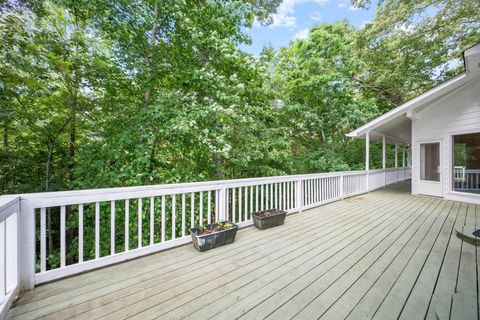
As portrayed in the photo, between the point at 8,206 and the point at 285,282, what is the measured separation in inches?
95.0

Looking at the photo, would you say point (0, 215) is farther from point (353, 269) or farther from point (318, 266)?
point (353, 269)

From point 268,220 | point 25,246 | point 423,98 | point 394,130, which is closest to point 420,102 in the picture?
point 423,98

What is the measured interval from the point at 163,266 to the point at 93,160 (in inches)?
105

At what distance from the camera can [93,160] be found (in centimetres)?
382

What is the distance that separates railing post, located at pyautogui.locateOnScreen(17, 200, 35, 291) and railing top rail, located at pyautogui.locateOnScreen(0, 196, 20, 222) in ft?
0.28

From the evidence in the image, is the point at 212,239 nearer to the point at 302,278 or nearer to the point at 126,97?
the point at 302,278

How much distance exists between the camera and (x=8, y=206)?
60.1 inches

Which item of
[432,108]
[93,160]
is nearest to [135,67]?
[93,160]

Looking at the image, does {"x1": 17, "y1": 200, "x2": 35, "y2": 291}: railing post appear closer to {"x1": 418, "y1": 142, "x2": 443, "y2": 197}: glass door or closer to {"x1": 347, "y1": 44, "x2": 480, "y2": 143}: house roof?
{"x1": 347, "y1": 44, "x2": 480, "y2": 143}: house roof

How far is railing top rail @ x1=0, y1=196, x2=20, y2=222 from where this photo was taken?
4.66 feet

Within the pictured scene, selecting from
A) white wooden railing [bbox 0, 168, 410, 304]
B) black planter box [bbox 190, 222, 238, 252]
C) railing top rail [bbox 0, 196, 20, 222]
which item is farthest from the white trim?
railing top rail [bbox 0, 196, 20, 222]

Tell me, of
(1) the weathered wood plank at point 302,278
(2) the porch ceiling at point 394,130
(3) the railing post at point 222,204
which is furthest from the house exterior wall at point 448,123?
(3) the railing post at point 222,204

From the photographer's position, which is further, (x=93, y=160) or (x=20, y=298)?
(x=93, y=160)

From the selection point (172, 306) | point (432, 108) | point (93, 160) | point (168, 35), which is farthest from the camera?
point (432, 108)
